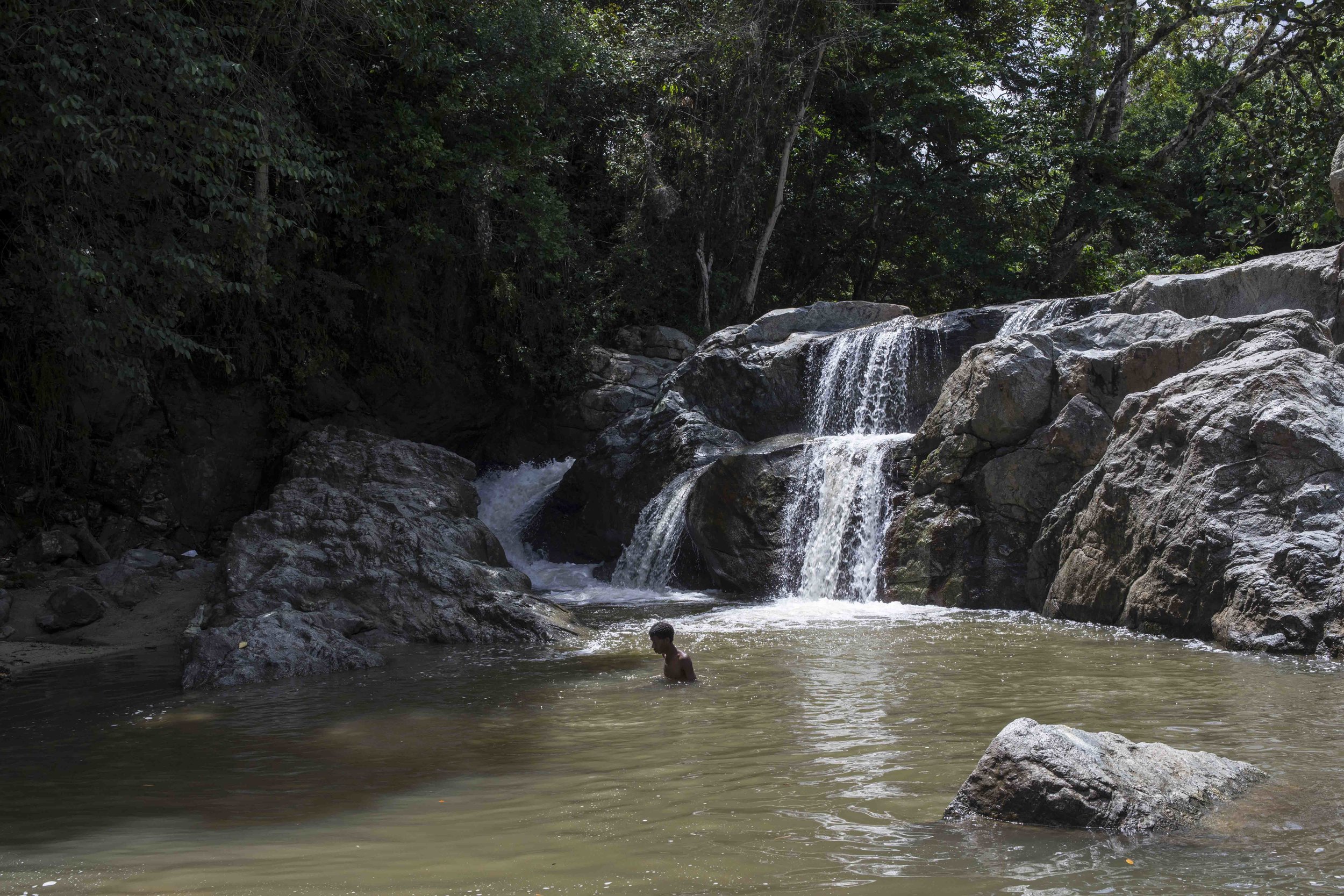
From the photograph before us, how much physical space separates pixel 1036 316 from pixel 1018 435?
10.3ft

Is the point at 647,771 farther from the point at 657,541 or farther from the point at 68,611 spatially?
the point at 657,541

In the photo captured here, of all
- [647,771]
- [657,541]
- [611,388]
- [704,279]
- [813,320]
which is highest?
[704,279]

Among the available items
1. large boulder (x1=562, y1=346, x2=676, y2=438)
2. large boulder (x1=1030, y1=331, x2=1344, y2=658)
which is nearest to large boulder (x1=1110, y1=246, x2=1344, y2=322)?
large boulder (x1=1030, y1=331, x2=1344, y2=658)

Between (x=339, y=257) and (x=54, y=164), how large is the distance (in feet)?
23.9

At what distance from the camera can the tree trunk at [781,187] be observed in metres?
19.3

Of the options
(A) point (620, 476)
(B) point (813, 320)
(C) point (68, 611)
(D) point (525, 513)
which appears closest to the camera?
(C) point (68, 611)

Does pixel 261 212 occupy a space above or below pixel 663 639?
above

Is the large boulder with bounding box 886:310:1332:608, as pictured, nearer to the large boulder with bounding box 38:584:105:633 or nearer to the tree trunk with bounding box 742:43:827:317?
the large boulder with bounding box 38:584:105:633

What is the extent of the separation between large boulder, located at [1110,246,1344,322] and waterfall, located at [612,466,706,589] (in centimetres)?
557

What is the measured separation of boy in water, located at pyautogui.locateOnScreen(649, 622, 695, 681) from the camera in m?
6.74

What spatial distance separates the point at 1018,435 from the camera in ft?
34.8

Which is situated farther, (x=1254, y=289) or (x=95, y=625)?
(x=1254, y=289)

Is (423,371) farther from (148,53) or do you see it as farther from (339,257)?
(148,53)

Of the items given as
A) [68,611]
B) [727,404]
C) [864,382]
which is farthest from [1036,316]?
[68,611]
